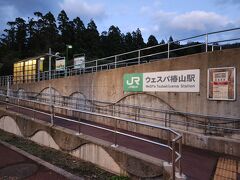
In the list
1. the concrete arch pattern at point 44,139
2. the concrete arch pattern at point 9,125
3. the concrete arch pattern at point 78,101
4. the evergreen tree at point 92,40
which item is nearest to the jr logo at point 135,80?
the concrete arch pattern at point 78,101

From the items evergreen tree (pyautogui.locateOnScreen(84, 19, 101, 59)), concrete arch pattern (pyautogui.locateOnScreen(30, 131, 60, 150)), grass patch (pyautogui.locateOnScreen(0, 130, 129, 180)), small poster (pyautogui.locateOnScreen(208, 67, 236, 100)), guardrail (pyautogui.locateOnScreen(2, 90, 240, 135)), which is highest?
evergreen tree (pyautogui.locateOnScreen(84, 19, 101, 59))

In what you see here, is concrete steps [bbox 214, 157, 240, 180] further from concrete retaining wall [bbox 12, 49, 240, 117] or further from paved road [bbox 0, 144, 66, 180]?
paved road [bbox 0, 144, 66, 180]

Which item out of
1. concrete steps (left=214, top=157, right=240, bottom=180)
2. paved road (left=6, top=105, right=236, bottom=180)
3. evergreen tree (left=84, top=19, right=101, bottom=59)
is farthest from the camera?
evergreen tree (left=84, top=19, right=101, bottom=59)

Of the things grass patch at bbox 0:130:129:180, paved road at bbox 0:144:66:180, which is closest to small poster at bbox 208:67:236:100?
grass patch at bbox 0:130:129:180

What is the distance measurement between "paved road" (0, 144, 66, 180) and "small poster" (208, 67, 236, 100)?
5.50 meters

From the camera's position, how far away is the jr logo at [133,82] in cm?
1149

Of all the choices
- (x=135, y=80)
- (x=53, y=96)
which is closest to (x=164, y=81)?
(x=135, y=80)

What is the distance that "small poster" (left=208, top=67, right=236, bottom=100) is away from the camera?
833 centimetres

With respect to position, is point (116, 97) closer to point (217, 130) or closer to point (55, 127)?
point (55, 127)

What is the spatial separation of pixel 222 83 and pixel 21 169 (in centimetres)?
658

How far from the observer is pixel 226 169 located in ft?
20.9

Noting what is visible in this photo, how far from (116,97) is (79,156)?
5114 millimetres

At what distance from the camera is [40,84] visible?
21.0 m

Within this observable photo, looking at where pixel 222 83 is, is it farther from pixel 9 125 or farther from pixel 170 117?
pixel 9 125
